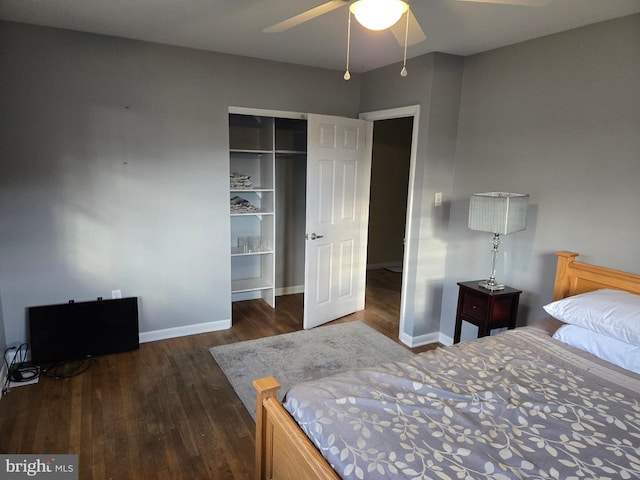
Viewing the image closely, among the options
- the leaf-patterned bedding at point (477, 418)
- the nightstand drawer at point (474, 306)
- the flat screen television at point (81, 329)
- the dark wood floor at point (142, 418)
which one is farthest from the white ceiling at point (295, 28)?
the dark wood floor at point (142, 418)

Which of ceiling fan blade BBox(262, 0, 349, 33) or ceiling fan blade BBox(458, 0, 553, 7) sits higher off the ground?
ceiling fan blade BBox(458, 0, 553, 7)

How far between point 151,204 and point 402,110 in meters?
2.34

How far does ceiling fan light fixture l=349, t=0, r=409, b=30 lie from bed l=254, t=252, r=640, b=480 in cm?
148

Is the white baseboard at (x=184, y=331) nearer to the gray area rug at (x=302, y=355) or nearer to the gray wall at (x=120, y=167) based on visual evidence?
the gray wall at (x=120, y=167)

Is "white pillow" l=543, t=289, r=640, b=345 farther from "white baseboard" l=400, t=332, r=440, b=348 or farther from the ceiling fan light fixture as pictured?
the ceiling fan light fixture

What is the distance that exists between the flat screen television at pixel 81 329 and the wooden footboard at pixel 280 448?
2149mm

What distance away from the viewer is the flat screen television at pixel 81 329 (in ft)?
10.2

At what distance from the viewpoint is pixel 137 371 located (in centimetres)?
310

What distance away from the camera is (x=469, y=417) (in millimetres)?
1480

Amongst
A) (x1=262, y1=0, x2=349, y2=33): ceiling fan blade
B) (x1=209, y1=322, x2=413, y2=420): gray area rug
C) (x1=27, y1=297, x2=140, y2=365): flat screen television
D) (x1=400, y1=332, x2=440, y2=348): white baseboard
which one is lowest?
(x1=209, y1=322, x2=413, y2=420): gray area rug

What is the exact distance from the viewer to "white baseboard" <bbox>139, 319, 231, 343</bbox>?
361 cm

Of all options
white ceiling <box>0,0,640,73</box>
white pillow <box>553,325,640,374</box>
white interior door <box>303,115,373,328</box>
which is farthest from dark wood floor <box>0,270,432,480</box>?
white ceiling <box>0,0,640,73</box>

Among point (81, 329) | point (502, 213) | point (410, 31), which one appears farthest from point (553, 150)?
point (81, 329)

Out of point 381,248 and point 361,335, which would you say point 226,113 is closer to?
point 361,335
